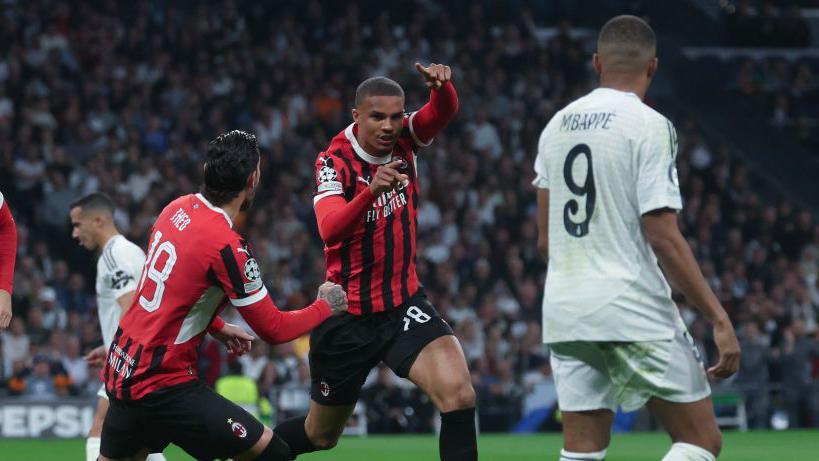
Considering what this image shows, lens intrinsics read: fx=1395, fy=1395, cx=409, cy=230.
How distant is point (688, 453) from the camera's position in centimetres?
531

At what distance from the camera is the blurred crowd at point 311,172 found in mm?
17562

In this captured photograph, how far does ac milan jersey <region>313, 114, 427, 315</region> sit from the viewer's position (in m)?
7.62

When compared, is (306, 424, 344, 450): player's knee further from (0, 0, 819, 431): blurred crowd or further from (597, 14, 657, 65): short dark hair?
(0, 0, 819, 431): blurred crowd

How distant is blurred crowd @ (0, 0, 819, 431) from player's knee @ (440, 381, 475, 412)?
899 centimetres

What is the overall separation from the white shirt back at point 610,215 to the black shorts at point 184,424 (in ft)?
5.20

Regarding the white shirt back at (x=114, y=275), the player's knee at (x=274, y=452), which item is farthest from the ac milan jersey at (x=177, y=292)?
the white shirt back at (x=114, y=275)

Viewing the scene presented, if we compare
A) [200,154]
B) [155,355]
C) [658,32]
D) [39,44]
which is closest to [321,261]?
[200,154]

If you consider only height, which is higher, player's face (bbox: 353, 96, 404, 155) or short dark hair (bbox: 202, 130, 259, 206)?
player's face (bbox: 353, 96, 404, 155)

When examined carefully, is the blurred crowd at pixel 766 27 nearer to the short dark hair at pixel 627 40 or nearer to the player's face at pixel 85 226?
the player's face at pixel 85 226

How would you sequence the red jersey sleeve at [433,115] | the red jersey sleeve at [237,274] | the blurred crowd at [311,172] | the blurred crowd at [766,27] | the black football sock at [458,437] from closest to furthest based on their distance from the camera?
the red jersey sleeve at [237,274], the black football sock at [458,437], the red jersey sleeve at [433,115], the blurred crowd at [311,172], the blurred crowd at [766,27]

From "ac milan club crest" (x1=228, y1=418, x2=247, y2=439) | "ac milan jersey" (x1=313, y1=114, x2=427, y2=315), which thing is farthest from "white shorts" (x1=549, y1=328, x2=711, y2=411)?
"ac milan jersey" (x1=313, y1=114, x2=427, y2=315)

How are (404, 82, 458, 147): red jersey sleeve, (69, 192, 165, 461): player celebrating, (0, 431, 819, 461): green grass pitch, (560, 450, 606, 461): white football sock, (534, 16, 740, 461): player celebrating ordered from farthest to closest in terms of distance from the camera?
(0, 431, 819, 461): green grass pitch, (69, 192, 165, 461): player celebrating, (404, 82, 458, 147): red jersey sleeve, (560, 450, 606, 461): white football sock, (534, 16, 740, 461): player celebrating

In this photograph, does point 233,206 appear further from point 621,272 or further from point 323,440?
point 323,440

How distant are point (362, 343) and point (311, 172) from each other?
12.9 meters
